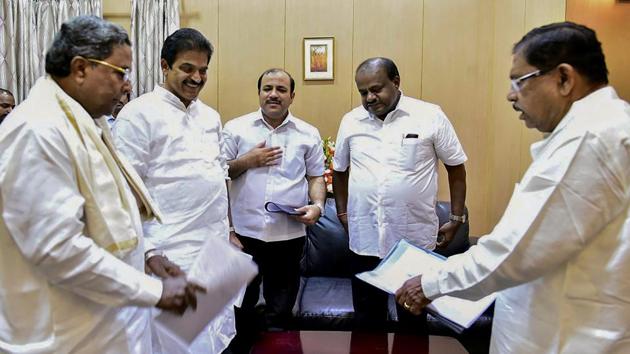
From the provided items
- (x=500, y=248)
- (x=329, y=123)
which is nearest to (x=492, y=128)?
(x=329, y=123)

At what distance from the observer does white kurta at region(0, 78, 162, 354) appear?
105cm

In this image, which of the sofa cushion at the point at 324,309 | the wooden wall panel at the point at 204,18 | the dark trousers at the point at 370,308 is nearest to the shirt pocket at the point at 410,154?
the dark trousers at the point at 370,308

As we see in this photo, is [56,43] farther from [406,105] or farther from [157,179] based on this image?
[406,105]

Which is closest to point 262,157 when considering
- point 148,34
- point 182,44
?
point 182,44

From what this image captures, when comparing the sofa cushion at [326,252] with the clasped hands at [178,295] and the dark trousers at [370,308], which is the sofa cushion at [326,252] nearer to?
the dark trousers at [370,308]

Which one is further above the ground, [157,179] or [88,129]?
[88,129]

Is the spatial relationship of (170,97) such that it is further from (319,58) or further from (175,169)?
(319,58)

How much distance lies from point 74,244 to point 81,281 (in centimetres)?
9

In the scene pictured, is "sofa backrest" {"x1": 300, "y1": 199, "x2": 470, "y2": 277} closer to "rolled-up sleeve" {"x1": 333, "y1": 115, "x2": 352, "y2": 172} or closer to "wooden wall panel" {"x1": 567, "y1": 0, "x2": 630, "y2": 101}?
"rolled-up sleeve" {"x1": 333, "y1": 115, "x2": 352, "y2": 172}

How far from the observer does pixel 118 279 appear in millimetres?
1103

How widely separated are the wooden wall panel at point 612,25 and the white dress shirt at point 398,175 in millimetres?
1128

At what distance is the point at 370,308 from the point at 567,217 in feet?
5.12

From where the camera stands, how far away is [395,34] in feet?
13.4

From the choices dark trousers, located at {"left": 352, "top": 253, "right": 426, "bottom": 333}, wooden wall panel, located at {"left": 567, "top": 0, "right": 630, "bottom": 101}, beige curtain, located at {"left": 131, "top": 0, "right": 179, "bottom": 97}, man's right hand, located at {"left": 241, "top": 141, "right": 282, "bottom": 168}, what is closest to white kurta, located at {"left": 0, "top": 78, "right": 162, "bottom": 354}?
man's right hand, located at {"left": 241, "top": 141, "right": 282, "bottom": 168}
